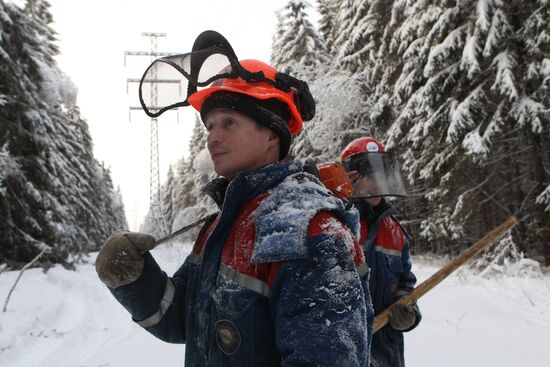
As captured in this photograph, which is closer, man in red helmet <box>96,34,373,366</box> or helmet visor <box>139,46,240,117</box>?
man in red helmet <box>96,34,373,366</box>

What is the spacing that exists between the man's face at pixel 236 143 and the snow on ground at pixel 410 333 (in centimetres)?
393

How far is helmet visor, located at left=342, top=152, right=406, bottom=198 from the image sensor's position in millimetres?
3523

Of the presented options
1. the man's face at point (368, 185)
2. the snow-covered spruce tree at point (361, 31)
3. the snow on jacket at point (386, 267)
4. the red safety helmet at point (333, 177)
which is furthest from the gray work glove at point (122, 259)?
the snow-covered spruce tree at point (361, 31)

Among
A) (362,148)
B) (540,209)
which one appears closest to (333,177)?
(362,148)

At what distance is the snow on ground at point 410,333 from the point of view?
529cm

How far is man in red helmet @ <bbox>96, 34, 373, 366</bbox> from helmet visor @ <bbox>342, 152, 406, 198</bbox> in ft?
5.56

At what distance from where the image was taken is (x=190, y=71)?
76.5 inches

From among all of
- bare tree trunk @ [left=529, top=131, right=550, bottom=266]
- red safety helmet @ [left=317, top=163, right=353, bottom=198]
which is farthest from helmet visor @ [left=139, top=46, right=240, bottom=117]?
bare tree trunk @ [left=529, top=131, right=550, bottom=266]

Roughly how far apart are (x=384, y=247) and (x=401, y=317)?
0.50 m

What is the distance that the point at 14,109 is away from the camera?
1183cm

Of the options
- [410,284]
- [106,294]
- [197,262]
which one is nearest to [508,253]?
[410,284]

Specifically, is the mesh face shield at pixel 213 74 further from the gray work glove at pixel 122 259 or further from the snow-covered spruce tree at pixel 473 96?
the snow-covered spruce tree at pixel 473 96

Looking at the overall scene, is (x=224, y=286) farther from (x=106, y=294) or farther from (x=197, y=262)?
(x=106, y=294)

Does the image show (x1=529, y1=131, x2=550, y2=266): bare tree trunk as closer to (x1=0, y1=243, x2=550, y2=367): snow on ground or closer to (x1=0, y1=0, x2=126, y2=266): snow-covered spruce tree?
A: (x1=0, y1=243, x2=550, y2=367): snow on ground
